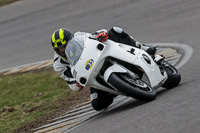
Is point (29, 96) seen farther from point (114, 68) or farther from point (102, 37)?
point (114, 68)

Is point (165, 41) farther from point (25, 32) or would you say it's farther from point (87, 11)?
point (25, 32)

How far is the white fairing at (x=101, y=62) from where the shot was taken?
7.21 metres

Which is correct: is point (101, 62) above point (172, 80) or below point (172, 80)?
above

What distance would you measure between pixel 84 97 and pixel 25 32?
7651 millimetres

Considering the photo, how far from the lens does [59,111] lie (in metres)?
9.30

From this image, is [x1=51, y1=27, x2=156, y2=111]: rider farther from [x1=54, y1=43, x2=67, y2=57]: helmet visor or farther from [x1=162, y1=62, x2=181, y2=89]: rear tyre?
[x1=162, y1=62, x2=181, y2=89]: rear tyre

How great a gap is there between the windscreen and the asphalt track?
1.00m

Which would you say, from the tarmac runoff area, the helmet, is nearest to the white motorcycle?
the helmet

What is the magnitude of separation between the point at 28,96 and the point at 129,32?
382cm

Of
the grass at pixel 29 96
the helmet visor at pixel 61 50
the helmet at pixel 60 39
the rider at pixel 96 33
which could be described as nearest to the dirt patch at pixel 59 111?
the grass at pixel 29 96

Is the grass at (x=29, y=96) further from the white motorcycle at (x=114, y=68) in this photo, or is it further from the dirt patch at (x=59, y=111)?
the white motorcycle at (x=114, y=68)

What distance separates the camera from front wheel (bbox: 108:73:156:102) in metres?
6.94

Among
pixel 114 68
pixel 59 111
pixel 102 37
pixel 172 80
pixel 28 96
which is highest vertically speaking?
pixel 102 37

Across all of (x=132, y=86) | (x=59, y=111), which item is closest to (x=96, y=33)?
A: (x=132, y=86)
